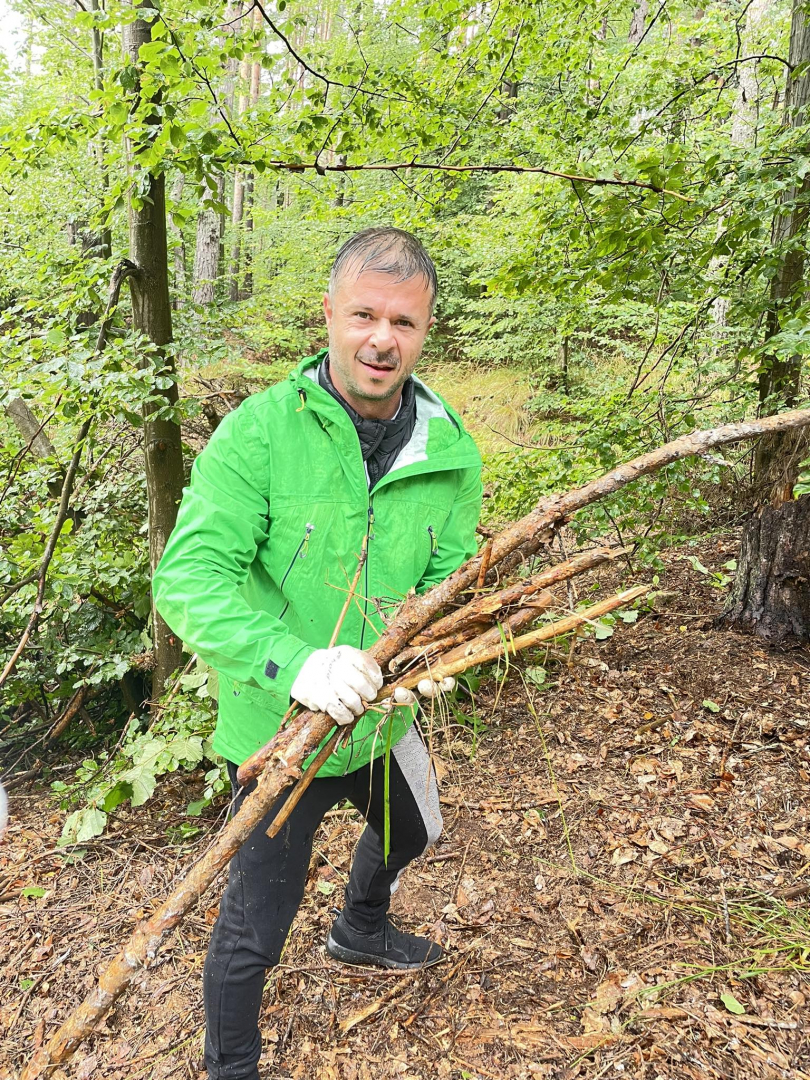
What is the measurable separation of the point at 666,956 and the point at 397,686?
1.63m

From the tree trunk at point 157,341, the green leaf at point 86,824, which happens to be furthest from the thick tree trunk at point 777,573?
the green leaf at point 86,824

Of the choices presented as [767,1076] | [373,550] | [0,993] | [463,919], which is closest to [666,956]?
[767,1076]

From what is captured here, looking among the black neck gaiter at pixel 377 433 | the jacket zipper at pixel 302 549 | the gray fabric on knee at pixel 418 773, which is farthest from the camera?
the gray fabric on knee at pixel 418 773

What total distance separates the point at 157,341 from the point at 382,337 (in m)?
1.97

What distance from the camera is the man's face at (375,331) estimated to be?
5.92 ft

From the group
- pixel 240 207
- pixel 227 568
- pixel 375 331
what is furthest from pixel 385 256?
pixel 240 207

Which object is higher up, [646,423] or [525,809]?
[646,423]

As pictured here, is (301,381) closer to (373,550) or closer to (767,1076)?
(373,550)

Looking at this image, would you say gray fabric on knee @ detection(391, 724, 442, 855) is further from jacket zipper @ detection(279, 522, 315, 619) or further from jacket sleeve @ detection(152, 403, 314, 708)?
jacket zipper @ detection(279, 522, 315, 619)

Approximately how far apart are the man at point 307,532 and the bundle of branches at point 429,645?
165mm

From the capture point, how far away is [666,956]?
2256 millimetres

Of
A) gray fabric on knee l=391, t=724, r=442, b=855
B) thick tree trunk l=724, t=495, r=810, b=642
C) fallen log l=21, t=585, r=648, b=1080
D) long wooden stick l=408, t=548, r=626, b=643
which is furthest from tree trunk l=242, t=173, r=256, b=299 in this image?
fallen log l=21, t=585, r=648, b=1080

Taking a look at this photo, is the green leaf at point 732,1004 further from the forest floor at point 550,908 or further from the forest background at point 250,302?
the forest background at point 250,302

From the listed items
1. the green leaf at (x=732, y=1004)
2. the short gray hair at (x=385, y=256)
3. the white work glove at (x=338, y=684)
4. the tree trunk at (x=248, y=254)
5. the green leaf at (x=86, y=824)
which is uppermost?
the tree trunk at (x=248, y=254)
